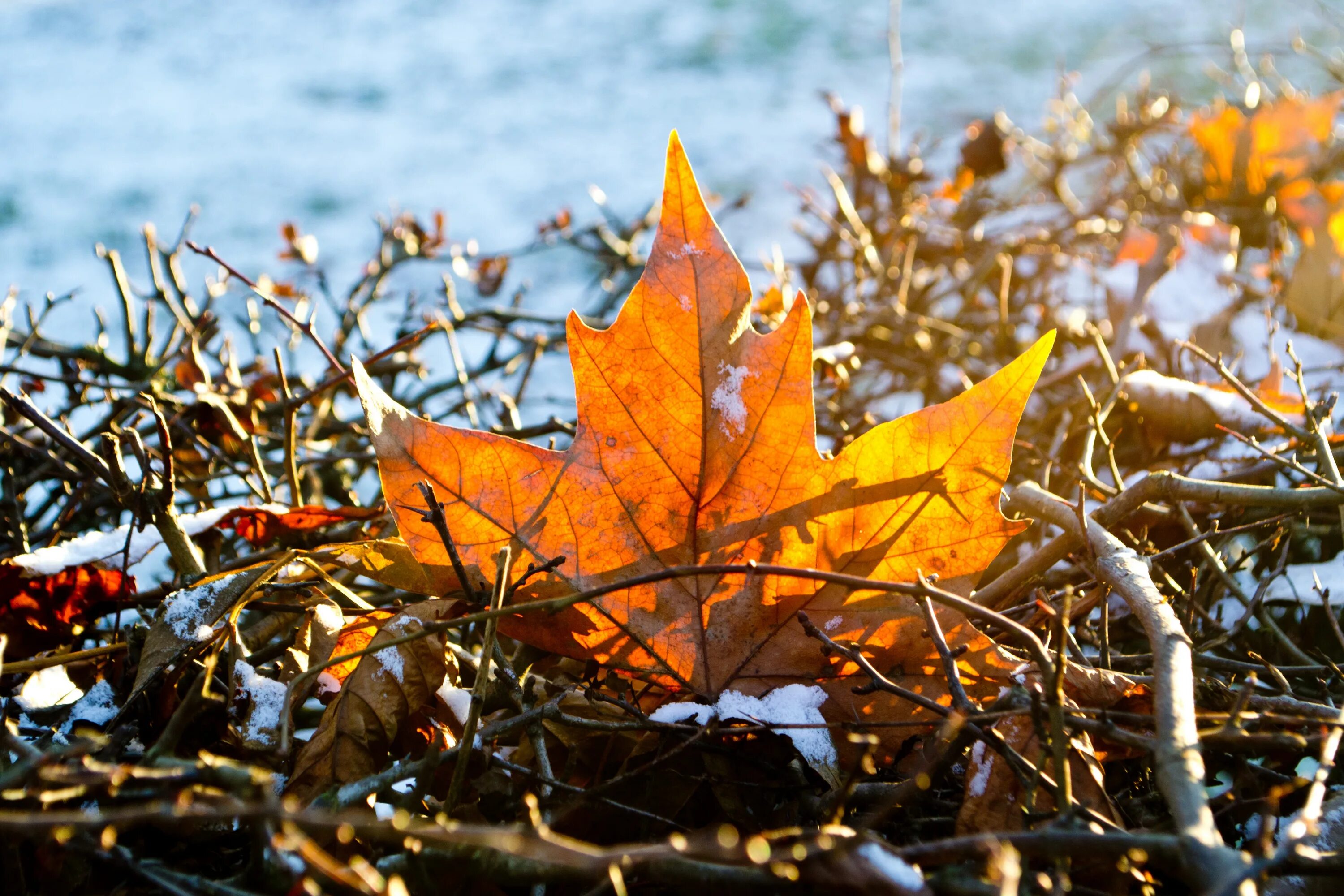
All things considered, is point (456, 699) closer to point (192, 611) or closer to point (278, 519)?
point (192, 611)

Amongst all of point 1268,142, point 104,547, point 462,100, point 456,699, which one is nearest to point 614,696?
point 456,699

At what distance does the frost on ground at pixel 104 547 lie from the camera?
2.60ft

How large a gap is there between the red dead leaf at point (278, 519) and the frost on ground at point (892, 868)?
2.02 feet

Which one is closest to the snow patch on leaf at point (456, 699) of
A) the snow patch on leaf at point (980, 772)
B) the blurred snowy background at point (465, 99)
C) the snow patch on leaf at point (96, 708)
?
the snow patch on leaf at point (96, 708)

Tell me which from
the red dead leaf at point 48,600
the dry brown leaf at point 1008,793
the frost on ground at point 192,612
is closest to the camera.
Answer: the dry brown leaf at point 1008,793

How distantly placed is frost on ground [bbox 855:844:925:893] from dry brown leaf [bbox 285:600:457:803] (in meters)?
0.31

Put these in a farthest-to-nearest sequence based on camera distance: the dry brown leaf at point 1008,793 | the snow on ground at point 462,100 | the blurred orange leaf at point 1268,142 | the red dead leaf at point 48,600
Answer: the snow on ground at point 462,100
the blurred orange leaf at point 1268,142
the red dead leaf at point 48,600
the dry brown leaf at point 1008,793

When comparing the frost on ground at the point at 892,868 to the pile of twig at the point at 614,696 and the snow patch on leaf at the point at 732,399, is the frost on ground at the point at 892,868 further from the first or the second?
the snow patch on leaf at the point at 732,399

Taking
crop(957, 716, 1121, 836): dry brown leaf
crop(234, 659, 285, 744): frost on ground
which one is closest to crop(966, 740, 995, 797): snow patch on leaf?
crop(957, 716, 1121, 836): dry brown leaf

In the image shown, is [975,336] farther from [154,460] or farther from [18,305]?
[18,305]

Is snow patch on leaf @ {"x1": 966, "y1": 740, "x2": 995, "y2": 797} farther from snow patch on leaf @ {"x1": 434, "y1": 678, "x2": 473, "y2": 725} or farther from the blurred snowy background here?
the blurred snowy background

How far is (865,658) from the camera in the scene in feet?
2.13

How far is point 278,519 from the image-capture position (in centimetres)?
88

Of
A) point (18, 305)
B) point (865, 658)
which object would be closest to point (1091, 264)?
point (865, 658)
